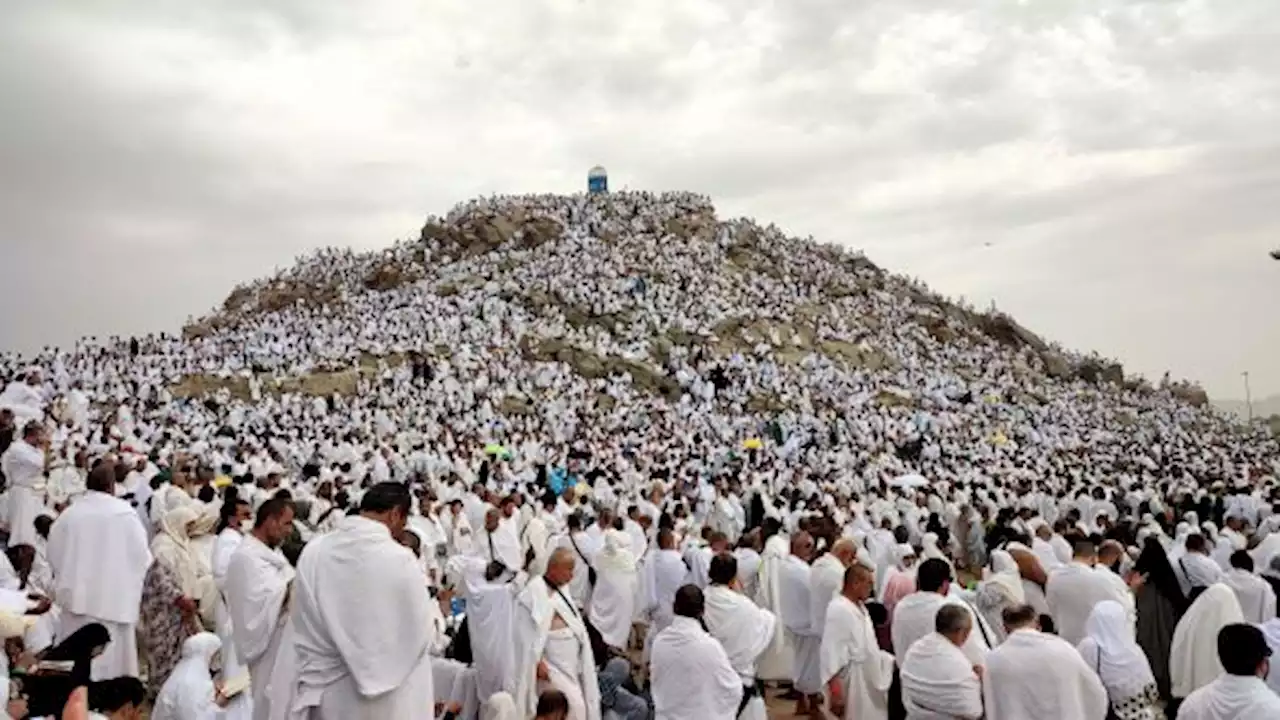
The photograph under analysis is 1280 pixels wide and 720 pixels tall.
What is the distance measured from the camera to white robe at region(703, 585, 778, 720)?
22.2ft

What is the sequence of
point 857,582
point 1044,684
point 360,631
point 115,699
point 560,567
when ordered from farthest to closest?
point 857,582 → point 560,567 → point 1044,684 → point 115,699 → point 360,631

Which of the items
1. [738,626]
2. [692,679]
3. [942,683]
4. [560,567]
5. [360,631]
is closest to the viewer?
[360,631]

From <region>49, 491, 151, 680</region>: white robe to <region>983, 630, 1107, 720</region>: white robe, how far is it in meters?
5.33

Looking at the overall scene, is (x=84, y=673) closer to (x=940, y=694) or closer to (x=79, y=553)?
(x=79, y=553)

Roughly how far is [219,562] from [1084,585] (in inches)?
234

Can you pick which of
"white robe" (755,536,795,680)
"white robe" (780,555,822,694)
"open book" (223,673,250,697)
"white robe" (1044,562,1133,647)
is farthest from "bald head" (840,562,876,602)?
"open book" (223,673,250,697)

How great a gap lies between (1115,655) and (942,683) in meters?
1.37

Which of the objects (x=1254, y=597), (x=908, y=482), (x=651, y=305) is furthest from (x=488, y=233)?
(x=1254, y=597)

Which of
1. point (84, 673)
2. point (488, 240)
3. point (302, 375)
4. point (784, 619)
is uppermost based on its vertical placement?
point (488, 240)

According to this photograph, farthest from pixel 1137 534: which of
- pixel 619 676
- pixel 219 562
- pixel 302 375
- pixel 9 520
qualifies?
pixel 302 375

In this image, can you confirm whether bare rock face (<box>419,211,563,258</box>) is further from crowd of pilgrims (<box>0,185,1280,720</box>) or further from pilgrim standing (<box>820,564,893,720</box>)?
pilgrim standing (<box>820,564,893,720</box>)

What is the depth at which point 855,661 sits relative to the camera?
279 inches

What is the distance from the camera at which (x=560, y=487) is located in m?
21.8

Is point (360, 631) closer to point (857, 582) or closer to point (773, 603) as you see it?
point (857, 582)
